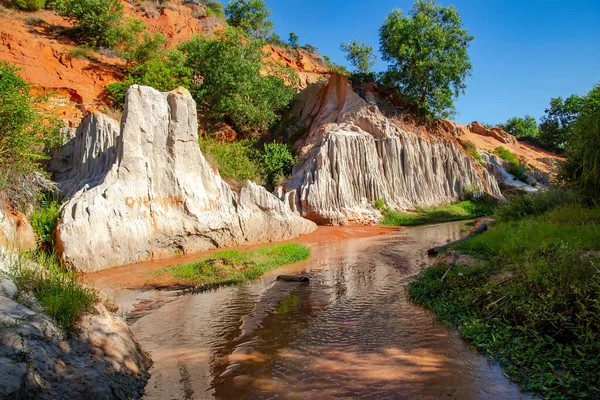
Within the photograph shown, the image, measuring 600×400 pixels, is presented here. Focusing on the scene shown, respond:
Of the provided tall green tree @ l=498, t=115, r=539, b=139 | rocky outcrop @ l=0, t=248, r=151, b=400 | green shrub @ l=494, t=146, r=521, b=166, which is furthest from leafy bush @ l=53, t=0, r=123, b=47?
tall green tree @ l=498, t=115, r=539, b=139

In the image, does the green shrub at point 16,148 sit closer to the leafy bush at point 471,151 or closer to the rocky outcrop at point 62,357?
the rocky outcrop at point 62,357

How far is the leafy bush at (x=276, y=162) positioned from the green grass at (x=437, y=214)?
6534 mm

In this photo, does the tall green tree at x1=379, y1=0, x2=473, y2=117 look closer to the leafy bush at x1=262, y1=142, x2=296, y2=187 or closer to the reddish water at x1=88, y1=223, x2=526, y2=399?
the leafy bush at x1=262, y1=142, x2=296, y2=187

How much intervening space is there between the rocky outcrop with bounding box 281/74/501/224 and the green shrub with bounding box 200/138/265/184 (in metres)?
2.12

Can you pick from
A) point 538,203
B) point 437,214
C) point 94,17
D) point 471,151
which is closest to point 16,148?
point 538,203

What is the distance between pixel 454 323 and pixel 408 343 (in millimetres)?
1031

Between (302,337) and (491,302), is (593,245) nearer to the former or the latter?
(491,302)

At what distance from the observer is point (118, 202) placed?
1180 centimetres

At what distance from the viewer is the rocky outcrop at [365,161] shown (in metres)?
21.5

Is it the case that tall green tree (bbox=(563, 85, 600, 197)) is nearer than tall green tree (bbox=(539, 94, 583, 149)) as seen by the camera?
Yes

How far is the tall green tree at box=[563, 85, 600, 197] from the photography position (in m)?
9.16

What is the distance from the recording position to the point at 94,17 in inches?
1128

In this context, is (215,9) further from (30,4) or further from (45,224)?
(45,224)

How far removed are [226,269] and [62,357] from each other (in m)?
6.33
